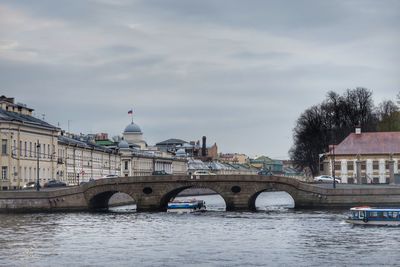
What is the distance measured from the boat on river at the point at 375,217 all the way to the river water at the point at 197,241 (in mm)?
1387

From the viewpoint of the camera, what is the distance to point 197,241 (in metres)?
75.7

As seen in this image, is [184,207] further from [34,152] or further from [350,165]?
[350,165]

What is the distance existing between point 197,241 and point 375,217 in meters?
21.9

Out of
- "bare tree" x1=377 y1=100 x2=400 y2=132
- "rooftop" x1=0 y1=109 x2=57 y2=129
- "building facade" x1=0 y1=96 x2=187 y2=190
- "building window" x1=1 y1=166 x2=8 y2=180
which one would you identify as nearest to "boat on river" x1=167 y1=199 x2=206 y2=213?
"building facade" x1=0 y1=96 x2=187 y2=190

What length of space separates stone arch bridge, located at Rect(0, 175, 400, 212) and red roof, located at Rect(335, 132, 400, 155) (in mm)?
30331

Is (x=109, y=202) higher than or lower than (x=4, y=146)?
lower

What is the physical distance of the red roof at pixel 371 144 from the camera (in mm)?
144250

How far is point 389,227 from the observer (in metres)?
87.9

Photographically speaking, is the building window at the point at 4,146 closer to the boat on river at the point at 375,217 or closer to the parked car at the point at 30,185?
the parked car at the point at 30,185

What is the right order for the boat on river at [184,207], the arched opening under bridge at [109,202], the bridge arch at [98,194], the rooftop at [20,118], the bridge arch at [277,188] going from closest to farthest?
the bridge arch at [277,188] → the boat on river at [184,207] → the bridge arch at [98,194] → the arched opening under bridge at [109,202] → the rooftop at [20,118]

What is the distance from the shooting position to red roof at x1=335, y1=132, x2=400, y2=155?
473 feet

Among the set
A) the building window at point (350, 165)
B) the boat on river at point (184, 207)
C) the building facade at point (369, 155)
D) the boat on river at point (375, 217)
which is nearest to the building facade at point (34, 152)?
the boat on river at point (184, 207)

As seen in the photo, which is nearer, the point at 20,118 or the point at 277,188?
the point at 277,188

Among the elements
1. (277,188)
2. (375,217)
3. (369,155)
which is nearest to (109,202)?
(277,188)
